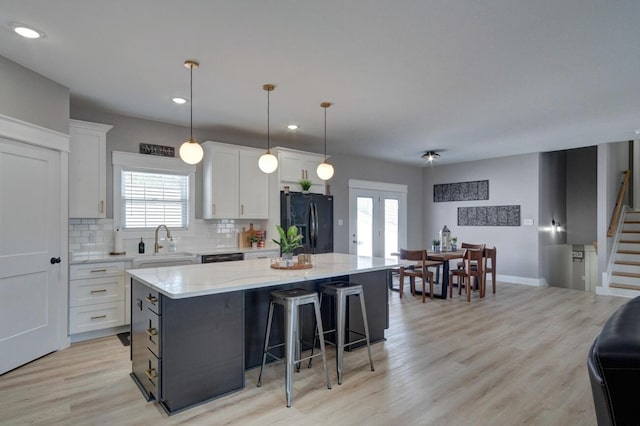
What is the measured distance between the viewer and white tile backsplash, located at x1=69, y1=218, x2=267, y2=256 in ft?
13.5

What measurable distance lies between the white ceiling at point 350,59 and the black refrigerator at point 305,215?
1142mm

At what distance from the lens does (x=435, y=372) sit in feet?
9.80

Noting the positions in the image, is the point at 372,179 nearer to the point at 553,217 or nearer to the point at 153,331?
the point at 553,217

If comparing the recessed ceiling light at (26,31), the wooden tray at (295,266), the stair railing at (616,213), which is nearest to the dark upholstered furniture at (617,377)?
the wooden tray at (295,266)

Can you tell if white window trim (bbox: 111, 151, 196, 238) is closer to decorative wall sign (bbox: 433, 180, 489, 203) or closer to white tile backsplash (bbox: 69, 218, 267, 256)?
white tile backsplash (bbox: 69, 218, 267, 256)

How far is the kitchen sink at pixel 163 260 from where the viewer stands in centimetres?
402

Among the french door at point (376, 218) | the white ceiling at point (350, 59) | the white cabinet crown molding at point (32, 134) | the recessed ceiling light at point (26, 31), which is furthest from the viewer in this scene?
the french door at point (376, 218)

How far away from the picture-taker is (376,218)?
24.9ft

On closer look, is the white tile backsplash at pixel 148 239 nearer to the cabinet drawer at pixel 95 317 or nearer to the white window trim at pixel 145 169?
the white window trim at pixel 145 169

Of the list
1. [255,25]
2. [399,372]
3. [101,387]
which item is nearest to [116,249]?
[101,387]

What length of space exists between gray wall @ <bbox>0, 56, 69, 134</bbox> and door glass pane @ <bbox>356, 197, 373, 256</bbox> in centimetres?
511

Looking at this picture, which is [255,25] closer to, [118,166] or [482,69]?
[482,69]

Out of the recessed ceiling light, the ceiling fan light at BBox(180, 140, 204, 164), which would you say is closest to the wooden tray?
the ceiling fan light at BBox(180, 140, 204, 164)

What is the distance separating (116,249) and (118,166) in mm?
1033
